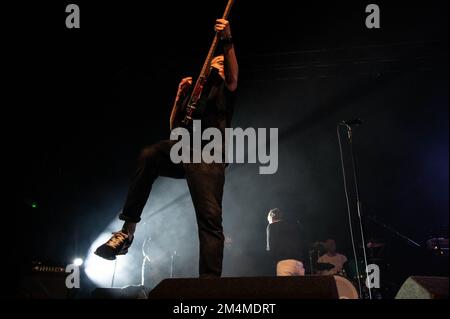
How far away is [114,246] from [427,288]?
182 centimetres

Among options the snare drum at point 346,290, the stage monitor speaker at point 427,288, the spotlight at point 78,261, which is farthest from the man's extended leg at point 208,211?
the spotlight at point 78,261

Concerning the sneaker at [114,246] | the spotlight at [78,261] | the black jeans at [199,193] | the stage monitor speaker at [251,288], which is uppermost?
the black jeans at [199,193]

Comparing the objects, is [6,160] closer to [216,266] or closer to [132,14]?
[132,14]

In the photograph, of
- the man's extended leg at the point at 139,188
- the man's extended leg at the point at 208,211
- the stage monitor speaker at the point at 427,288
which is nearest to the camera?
the stage monitor speaker at the point at 427,288

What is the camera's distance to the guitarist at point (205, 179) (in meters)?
2.27

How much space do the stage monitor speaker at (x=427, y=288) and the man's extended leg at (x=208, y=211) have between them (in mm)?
1096

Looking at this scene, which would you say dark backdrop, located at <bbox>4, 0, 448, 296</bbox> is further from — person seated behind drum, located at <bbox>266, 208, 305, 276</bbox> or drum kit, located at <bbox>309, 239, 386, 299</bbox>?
person seated behind drum, located at <bbox>266, 208, 305, 276</bbox>

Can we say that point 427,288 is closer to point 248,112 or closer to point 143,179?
point 143,179

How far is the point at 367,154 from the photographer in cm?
866

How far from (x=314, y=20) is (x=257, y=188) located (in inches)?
184

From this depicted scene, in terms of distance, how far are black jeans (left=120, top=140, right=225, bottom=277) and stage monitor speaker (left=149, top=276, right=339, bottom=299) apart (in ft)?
1.49

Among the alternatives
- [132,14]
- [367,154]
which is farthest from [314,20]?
[367,154]

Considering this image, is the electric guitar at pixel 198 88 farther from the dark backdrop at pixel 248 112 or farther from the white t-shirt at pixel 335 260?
the white t-shirt at pixel 335 260

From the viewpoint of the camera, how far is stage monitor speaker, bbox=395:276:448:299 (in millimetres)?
1561
